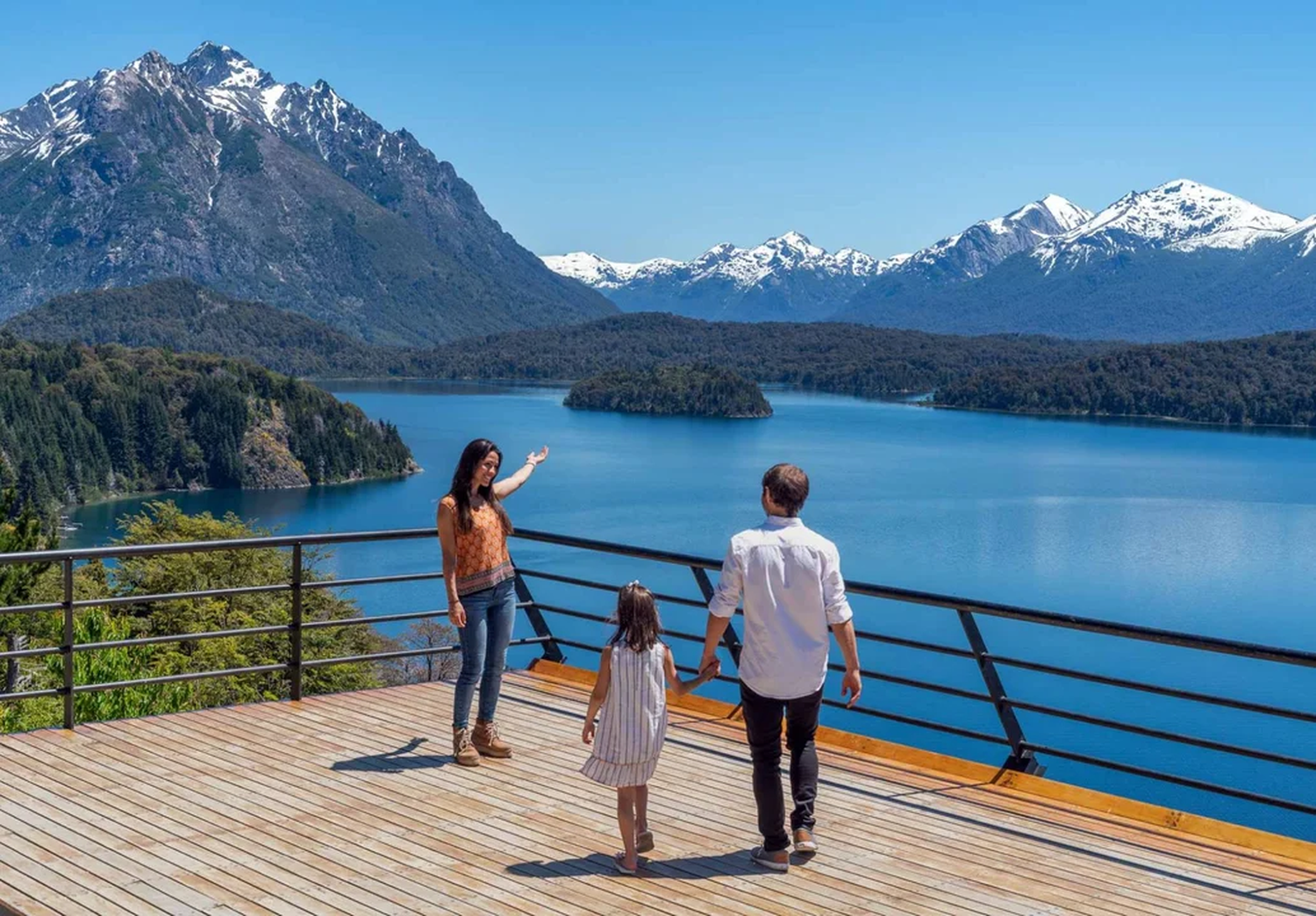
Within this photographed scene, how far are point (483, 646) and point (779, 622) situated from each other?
2.13 metres

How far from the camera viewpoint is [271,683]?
84.7 feet

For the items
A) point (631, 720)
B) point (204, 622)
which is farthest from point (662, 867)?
point (204, 622)

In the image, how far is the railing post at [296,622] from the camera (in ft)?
24.7

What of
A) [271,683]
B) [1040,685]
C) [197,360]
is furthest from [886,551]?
[197,360]

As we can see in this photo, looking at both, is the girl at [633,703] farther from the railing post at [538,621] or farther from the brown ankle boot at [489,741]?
the railing post at [538,621]

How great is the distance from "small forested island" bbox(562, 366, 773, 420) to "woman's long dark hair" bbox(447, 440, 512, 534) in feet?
511

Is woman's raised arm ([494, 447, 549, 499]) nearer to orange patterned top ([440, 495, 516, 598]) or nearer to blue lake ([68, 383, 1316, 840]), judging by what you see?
orange patterned top ([440, 495, 516, 598])

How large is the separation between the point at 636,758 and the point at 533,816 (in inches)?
33.8

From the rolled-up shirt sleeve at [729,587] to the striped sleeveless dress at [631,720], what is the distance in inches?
13.9

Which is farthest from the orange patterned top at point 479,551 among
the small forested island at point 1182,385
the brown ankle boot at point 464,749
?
the small forested island at point 1182,385

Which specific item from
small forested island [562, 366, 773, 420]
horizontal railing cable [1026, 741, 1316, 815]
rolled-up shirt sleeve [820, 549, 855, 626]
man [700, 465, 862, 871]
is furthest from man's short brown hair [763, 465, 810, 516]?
small forested island [562, 366, 773, 420]

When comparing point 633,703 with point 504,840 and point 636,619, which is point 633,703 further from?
point 504,840

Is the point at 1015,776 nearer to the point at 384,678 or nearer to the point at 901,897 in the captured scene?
the point at 901,897

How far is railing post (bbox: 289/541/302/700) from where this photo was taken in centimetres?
752
